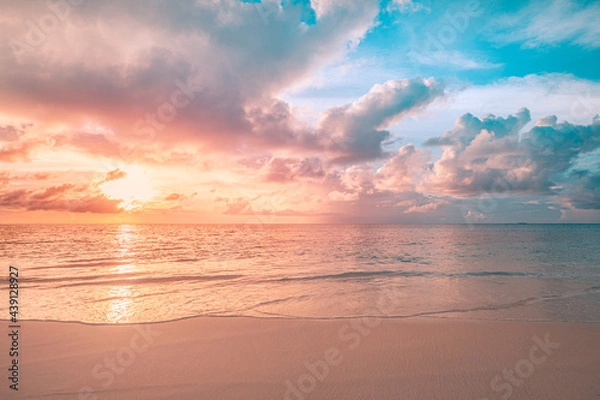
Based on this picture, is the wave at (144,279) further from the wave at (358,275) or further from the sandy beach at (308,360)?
the sandy beach at (308,360)

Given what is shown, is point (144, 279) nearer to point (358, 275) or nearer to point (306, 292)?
point (306, 292)

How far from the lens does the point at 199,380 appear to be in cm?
656

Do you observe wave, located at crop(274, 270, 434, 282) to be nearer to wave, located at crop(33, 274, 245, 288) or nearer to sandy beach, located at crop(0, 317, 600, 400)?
wave, located at crop(33, 274, 245, 288)

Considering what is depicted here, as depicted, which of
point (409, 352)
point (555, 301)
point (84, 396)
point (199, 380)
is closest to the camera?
point (84, 396)

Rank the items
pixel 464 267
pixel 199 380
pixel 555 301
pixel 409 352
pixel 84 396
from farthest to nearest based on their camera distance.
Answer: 1. pixel 464 267
2. pixel 555 301
3. pixel 409 352
4. pixel 199 380
5. pixel 84 396

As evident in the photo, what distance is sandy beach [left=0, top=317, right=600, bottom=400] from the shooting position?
6.21 metres

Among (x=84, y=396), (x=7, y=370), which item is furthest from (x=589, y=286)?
(x=7, y=370)

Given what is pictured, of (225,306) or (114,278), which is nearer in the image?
(225,306)

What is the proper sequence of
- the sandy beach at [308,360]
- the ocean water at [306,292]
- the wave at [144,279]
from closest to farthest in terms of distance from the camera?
1. the sandy beach at [308,360]
2. the ocean water at [306,292]
3. the wave at [144,279]

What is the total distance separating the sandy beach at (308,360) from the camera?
621 cm

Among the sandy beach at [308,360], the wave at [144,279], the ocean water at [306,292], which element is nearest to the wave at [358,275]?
the ocean water at [306,292]

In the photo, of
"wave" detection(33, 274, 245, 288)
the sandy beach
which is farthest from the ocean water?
the sandy beach

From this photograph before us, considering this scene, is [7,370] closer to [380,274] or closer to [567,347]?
[567,347]

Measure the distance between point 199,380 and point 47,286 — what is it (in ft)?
54.0
